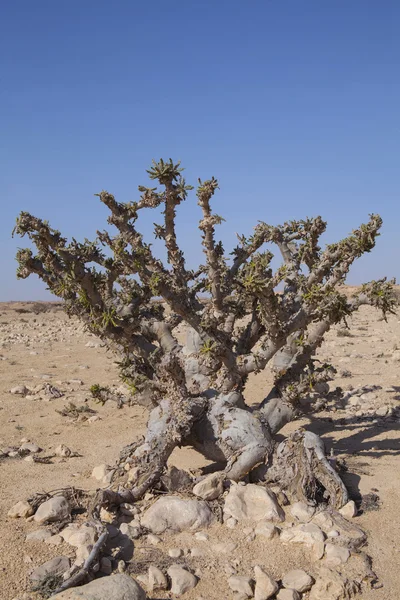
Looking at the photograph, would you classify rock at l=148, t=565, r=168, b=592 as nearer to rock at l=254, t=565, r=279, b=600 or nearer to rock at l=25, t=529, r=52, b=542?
rock at l=254, t=565, r=279, b=600

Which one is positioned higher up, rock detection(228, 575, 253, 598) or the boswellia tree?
the boswellia tree

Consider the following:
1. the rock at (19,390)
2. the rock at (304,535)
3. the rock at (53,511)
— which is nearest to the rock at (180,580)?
the rock at (304,535)

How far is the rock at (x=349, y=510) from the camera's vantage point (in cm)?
537

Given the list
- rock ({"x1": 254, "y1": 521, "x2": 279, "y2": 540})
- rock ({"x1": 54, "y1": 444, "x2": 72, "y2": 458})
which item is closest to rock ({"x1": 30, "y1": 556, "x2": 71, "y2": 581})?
rock ({"x1": 254, "y1": 521, "x2": 279, "y2": 540})

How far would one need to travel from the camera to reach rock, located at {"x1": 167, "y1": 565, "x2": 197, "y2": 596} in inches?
163

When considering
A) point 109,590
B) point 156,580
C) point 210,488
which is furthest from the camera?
point 210,488

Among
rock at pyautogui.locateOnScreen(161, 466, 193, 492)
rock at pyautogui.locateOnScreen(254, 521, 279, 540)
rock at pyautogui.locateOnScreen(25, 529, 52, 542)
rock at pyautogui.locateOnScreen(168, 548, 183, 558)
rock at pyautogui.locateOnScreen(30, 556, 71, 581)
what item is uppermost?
rock at pyautogui.locateOnScreen(161, 466, 193, 492)

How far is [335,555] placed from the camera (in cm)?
457

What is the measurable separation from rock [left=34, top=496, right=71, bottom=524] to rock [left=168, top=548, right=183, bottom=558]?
1.14m

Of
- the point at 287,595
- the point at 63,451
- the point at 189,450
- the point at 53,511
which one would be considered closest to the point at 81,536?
the point at 53,511

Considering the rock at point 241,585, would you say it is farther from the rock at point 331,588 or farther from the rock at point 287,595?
the rock at point 331,588

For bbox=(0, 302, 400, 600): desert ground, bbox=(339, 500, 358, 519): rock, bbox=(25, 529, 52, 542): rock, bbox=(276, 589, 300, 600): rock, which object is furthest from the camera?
bbox=(339, 500, 358, 519): rock

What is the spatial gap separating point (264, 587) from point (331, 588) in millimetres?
527

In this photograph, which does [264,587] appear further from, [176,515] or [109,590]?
[176,515]
